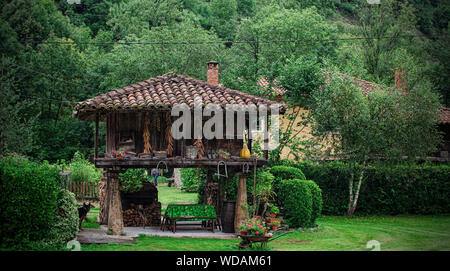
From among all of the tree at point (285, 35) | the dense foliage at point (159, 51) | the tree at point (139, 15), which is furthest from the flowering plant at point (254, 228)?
the tree at point (139, 15)

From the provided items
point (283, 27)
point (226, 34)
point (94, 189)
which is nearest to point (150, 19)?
point (226, 34)

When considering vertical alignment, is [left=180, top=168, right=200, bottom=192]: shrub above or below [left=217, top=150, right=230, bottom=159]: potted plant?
below

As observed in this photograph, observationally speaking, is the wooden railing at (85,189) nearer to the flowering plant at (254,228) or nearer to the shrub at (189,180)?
the shrub at (189,180)

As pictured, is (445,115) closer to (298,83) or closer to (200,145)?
(298,83)

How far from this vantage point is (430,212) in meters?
24.0

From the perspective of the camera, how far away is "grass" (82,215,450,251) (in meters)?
14.1

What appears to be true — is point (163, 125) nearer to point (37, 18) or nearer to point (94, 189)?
point (94, 189)

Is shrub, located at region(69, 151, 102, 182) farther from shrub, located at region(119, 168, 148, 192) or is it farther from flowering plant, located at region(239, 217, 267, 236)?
flowering plant, located at region(239, 217, 267, 236)

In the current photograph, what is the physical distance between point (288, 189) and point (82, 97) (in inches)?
985

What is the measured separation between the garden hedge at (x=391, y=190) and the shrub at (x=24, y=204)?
46.0 ft

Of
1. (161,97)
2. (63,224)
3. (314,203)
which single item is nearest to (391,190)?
(314,203)

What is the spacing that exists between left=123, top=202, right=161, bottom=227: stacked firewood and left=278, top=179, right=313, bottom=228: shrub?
496 cm

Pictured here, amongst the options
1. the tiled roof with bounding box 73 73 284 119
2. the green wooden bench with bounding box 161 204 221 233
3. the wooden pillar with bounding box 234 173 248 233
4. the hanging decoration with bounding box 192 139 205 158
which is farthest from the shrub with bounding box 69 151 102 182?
the wooden pillar with bounding box 234 173 248 233

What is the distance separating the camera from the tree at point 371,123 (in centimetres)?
2172
